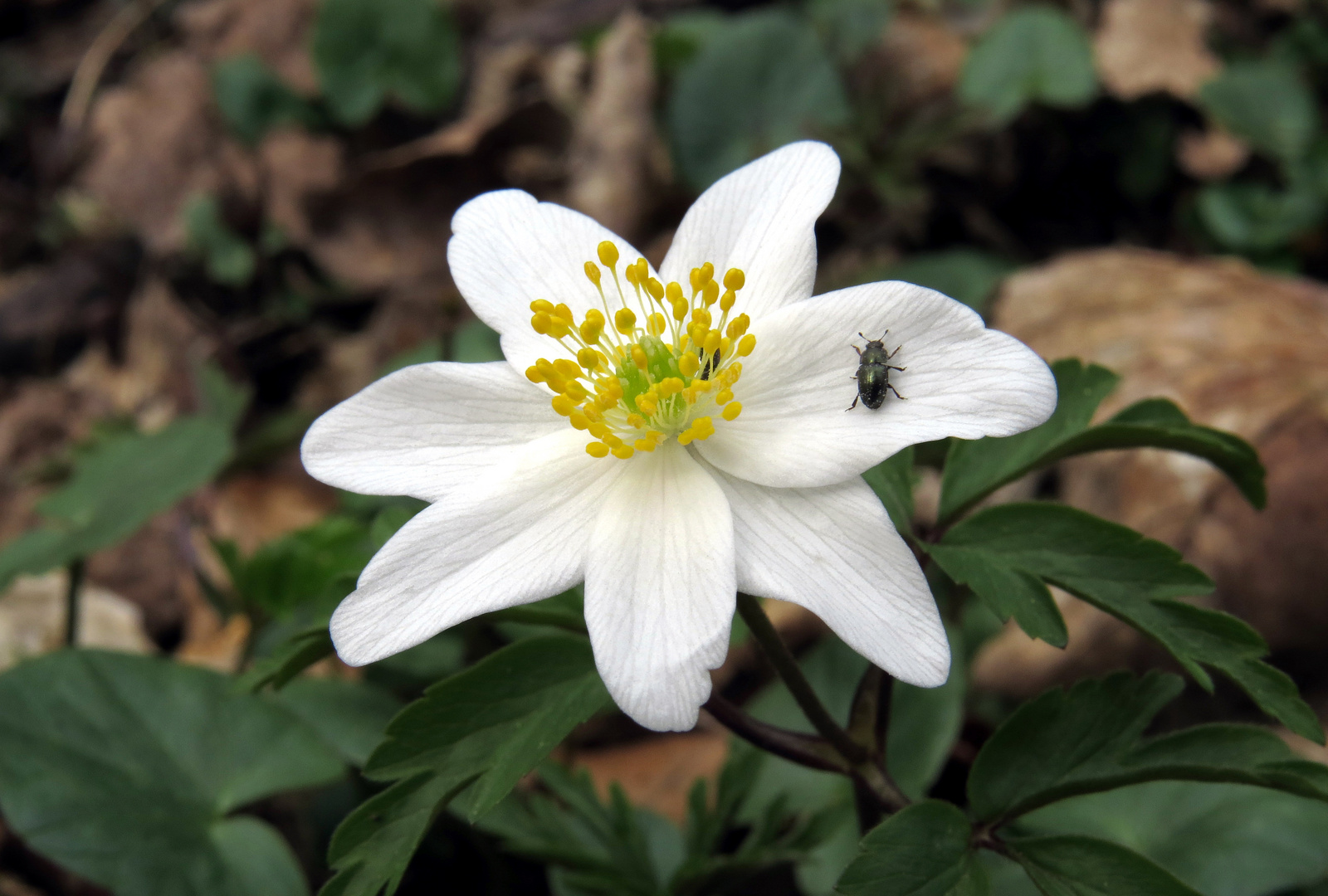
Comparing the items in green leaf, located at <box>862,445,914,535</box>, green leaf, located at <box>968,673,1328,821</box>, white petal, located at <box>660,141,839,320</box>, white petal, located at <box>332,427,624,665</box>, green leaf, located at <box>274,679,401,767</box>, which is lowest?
green leaf, located at <box>274,679,401,767</box>

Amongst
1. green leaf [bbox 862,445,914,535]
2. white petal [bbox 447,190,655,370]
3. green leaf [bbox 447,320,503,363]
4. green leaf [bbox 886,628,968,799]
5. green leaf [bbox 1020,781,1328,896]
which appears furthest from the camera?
green leaf [bbox 447,320,503,363]

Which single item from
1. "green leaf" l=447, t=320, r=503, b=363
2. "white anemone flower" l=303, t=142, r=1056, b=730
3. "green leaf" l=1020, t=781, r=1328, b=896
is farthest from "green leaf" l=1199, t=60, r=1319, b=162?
"white anemone flower" l=303, t=142, r=1056, b=730

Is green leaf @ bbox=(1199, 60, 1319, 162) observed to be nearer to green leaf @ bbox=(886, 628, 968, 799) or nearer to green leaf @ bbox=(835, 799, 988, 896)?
green leaf @ bbox=(886, 628, 968, 799)

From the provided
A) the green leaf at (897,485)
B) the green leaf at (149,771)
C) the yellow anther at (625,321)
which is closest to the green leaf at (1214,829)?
the green leaf at (897,485)

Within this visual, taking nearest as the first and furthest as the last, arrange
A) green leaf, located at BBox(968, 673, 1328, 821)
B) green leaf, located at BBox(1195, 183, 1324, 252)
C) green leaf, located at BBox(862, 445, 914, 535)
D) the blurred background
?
green leaf, located at BBox(968, 673, 1328, 821) → green leaf, located at BBox(862, 445, 914, 535) → the blurred background → green leaf, located at BBox(1195, 183, 1324, 252)

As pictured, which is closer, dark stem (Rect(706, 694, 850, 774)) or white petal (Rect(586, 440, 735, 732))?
white petal (Rect(586, 440, 735, 732))

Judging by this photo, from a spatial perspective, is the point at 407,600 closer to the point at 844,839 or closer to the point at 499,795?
the point at 499,795

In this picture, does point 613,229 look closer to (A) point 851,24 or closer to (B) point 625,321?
(A) point 851,24
